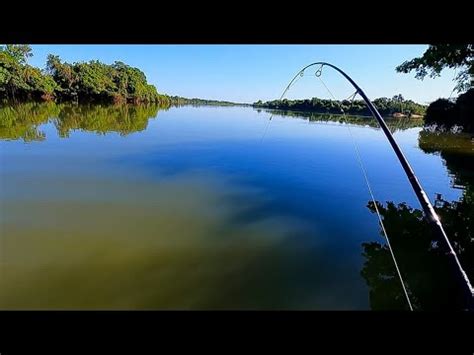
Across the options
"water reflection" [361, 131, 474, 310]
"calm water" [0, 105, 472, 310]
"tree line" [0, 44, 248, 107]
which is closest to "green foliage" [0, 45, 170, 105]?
"tree line" [0, 44, 248, 107]

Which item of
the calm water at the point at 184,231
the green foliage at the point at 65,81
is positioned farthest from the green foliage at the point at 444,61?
the green foliage at the point at 65,81

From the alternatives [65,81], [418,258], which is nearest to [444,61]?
[418,258]

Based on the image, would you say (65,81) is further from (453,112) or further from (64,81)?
(453,112)

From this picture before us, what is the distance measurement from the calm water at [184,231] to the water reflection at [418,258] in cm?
15

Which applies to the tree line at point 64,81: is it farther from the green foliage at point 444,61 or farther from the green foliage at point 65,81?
the green foliage at point 444,61

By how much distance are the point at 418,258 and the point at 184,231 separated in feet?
10.7

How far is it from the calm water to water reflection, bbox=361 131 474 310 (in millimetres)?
153

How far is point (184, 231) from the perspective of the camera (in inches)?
181

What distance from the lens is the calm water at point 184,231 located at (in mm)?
3215
